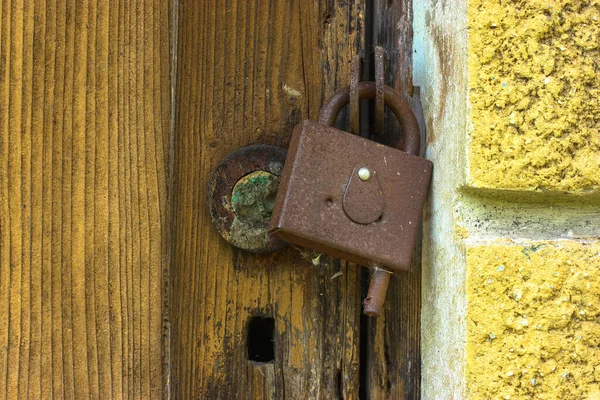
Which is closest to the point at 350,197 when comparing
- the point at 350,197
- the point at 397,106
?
the point at 350,197

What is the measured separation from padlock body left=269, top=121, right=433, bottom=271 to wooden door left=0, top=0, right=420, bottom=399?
0.11 meters

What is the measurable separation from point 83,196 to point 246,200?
0.62ft

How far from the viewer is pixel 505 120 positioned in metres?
0.67

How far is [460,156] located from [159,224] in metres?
0.34

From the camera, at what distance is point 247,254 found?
0.81 metres

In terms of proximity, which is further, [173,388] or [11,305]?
[173,388]

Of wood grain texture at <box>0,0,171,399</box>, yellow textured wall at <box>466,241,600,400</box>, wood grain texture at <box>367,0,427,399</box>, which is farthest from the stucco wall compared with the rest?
wood grain texture at <box>0,0,171,399</box>

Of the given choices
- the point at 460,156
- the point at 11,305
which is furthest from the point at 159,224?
the point at 460,156

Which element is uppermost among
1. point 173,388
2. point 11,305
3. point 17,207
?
point 17,207

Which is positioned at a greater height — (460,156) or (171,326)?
(460,156)

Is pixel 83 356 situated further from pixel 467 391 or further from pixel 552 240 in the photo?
pixel 552 240

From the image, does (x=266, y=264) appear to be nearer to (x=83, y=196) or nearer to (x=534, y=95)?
(x=83, y=196)

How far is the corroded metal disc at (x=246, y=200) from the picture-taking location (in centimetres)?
79

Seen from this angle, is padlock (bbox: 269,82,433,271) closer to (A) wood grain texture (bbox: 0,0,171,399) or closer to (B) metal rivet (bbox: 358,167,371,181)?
(B) metal rivet (bbox: 358,167,371,181)
